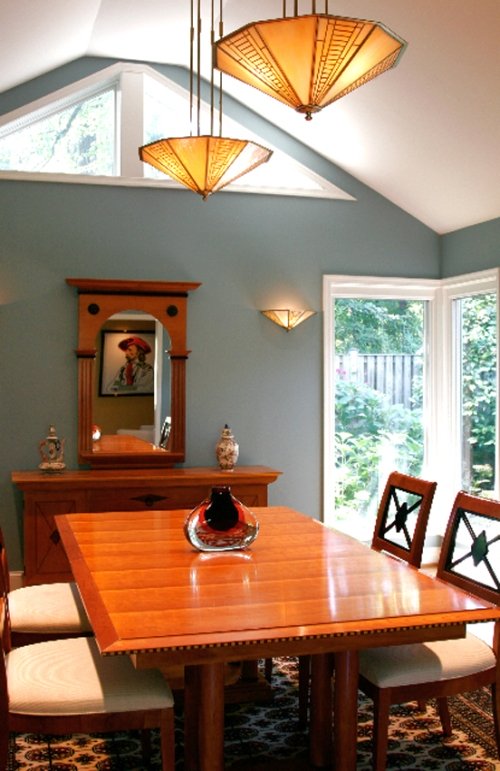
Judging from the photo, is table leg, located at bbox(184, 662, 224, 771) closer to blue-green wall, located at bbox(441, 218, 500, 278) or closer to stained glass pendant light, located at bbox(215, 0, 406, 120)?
stained glass pendant light, located at bbox(215, 0, 406, 120)

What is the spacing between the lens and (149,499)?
4992 mm

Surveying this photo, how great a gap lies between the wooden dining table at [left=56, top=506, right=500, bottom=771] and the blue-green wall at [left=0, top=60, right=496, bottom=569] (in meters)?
2.14

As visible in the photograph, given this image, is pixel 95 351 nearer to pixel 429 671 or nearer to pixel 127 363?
pixel 127 363

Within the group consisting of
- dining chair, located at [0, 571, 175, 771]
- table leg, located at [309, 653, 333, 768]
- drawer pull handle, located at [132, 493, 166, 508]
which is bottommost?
table leg, located at [309, 653, 333, 768]

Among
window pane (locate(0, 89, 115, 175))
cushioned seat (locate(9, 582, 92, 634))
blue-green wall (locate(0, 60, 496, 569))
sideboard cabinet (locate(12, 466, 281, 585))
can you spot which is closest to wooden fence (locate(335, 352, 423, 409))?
blue-green wall (locate(0, 60, 496, 569))

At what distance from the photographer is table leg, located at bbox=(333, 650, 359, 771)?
2.46m

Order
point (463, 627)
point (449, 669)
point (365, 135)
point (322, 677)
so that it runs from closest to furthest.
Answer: point (463, 627) < point (449, 669) < point (322, 677) < point (365, 135)

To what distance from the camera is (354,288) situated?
229 inches

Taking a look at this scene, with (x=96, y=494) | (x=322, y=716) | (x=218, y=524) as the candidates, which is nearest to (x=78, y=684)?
(x=218, y=524)

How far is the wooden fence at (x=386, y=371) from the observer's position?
5828mm

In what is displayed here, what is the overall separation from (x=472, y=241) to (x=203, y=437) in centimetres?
215

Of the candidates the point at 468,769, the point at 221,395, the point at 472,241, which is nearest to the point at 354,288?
the point at 472,241

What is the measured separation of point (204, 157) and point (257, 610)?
1789 millimetres

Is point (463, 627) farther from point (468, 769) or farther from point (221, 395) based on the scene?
point (221, 395)
